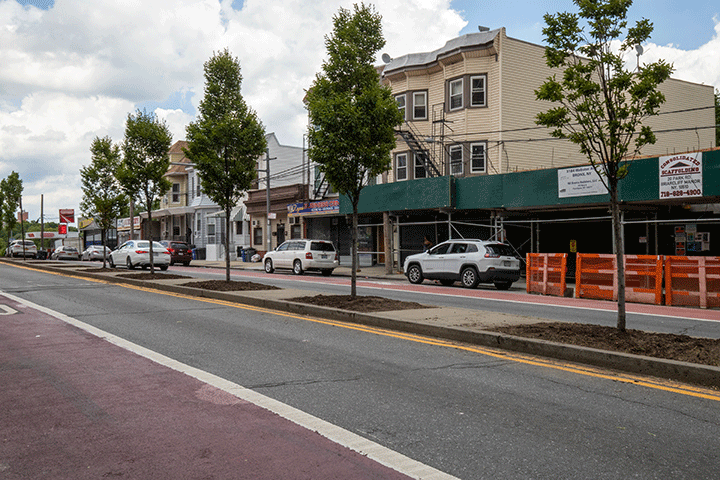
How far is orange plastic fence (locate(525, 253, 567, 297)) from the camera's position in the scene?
1723 centimetres

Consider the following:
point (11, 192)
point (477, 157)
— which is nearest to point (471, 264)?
point (477, 157)

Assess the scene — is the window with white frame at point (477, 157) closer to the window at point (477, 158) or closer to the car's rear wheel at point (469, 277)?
the window at point (477, 158)

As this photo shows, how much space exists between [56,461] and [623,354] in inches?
235

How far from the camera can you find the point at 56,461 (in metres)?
4.09

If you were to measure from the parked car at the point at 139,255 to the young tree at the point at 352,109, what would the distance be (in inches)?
726

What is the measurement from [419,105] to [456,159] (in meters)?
3.84

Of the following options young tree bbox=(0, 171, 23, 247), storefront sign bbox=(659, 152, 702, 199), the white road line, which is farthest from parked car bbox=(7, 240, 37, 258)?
the white road line

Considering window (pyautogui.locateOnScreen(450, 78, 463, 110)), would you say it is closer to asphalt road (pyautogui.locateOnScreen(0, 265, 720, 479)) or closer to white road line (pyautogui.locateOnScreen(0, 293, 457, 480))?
asphalt road (pyautogui.locateOnScreen(0, 265, 720, 479))

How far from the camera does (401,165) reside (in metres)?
30.1

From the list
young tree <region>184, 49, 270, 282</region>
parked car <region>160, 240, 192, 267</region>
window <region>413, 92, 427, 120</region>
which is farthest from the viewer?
parked car <region>160, 240, 192, 267</region>

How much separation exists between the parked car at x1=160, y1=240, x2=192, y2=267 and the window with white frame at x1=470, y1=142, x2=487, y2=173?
19265mm

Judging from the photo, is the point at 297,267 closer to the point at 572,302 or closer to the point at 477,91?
the point at 477,91

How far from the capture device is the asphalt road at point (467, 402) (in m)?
4.18

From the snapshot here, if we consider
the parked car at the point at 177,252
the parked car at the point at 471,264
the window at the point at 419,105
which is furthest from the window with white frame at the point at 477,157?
the parked car at the point at 177,252
